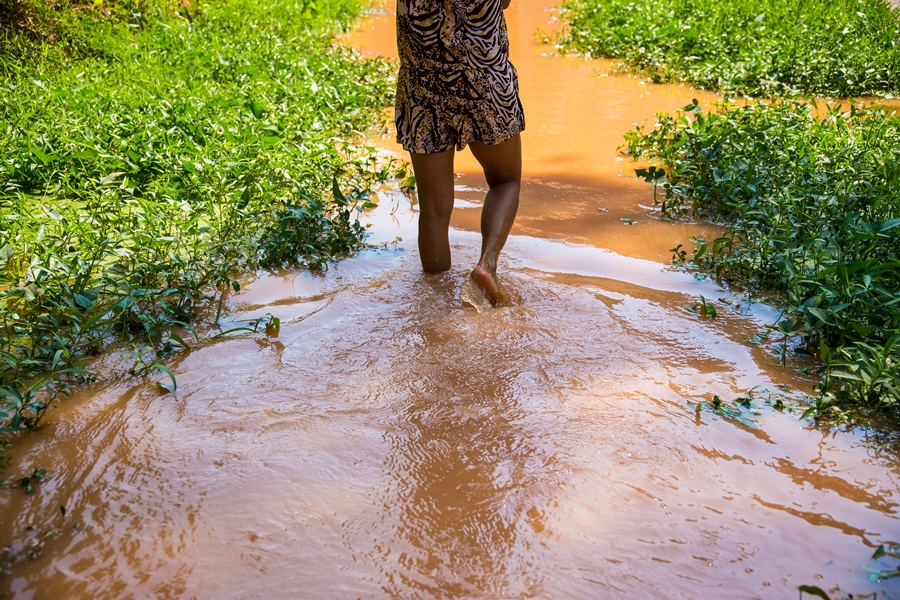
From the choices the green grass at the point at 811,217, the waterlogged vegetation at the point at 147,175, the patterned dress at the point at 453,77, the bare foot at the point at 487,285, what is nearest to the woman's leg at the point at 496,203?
the bare foot at the point at 487,285

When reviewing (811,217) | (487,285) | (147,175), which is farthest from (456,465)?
(147,175)

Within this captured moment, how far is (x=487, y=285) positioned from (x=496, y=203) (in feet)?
1.36

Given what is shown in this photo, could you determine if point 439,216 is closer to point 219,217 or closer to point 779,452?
point 219,217

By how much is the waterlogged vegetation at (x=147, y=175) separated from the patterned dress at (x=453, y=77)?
927 millimetres

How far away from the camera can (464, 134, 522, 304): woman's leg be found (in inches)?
128

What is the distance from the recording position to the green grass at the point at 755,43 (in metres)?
6.77

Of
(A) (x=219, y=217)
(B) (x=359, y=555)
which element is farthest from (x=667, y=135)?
(B) (x=359, y=555)

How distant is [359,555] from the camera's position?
1960 millimetres

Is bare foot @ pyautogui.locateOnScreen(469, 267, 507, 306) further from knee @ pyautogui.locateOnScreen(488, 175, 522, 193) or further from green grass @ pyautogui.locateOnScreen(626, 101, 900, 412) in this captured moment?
green grass @ pyautogui.locateOnScreen(626, 101, 900, 412)

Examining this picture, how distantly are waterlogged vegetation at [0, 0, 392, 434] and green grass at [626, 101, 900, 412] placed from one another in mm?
1957

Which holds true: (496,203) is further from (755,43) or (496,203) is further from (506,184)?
(755,43)

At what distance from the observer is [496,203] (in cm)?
342

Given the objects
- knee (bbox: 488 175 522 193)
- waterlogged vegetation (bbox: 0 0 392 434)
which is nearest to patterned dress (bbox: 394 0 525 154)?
knee (bbox: 488 175 522 193)

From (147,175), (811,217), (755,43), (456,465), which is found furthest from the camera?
(755,43)
